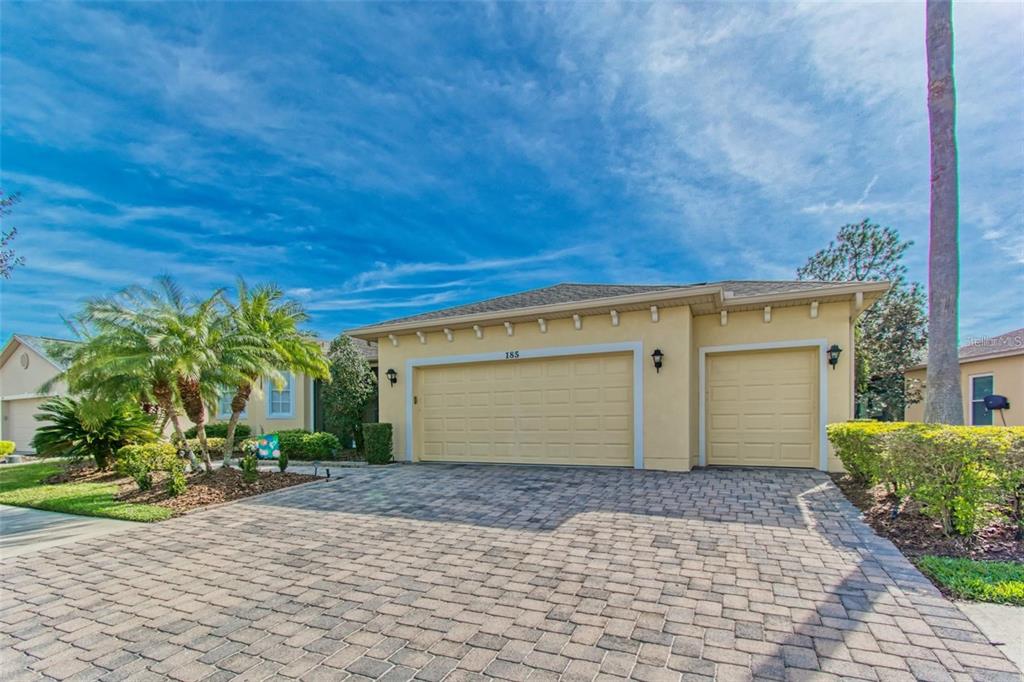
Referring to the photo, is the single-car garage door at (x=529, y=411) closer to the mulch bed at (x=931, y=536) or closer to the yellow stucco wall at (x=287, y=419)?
the mulch bed at (x=931, y=536)

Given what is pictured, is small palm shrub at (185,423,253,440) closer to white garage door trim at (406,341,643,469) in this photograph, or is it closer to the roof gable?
the roof gable

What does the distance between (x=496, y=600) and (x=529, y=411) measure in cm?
667

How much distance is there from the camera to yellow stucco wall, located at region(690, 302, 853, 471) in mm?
8430

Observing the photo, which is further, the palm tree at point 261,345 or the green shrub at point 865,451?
the palm tree at point 261,345

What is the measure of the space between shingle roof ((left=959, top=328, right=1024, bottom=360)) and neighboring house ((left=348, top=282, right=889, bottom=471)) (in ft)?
27.9

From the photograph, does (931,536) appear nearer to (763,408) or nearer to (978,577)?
(978,577)

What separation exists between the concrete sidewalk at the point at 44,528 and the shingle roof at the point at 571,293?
21.1 feet

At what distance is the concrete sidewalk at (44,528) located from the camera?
5.20m

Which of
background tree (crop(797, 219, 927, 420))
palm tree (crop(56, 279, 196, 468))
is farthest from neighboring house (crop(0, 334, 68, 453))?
background tree (crop(797, 219, 927, 420))

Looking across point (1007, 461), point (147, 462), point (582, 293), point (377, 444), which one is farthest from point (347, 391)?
point (1007, 461)

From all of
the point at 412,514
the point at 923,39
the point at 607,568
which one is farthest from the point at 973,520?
the point at 923,39

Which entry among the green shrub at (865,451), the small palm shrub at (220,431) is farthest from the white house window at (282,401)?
the green shrub at (865,451)

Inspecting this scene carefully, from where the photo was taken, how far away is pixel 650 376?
8.81 metres

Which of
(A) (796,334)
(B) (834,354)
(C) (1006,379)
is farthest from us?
(C) (1006,379)
